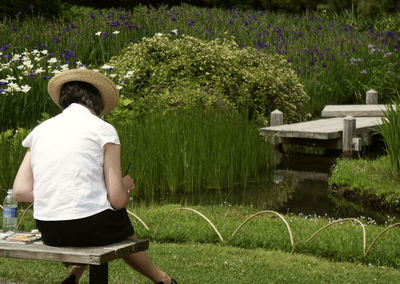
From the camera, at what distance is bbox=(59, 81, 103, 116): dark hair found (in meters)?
4.12

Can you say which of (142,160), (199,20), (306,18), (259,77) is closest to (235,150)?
(142,160)

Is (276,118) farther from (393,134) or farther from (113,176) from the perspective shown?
(113,176)

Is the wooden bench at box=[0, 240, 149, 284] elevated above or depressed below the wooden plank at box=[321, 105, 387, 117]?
below

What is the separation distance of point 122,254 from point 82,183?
0.46 m

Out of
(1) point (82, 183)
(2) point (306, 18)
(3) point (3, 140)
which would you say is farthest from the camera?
(2) point (306, 18)

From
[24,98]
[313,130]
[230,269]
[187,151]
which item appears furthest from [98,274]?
[313,130]

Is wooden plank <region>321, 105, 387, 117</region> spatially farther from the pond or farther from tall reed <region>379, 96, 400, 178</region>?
tall reed <region>379, 96, 400, 178</region>

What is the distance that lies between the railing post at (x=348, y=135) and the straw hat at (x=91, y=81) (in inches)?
272

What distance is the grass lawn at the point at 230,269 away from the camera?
17.3ft

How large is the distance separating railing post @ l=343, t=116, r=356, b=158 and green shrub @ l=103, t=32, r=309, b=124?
1391 millimetres

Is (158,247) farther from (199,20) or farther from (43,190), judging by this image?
(199,20)

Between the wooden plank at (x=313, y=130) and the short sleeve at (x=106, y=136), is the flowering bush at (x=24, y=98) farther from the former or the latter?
the short sleeve at (x=106, y=136)

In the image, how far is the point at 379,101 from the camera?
49.5 ft

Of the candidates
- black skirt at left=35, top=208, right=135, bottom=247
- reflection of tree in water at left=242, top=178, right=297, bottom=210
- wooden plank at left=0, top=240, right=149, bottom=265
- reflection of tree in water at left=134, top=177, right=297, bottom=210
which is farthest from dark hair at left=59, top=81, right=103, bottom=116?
reflection of tree in water at left=242, top=178, right=297, bottom=210
